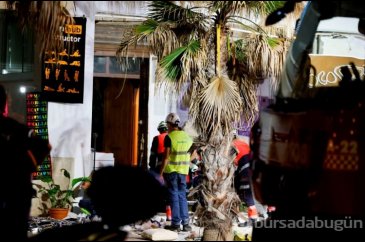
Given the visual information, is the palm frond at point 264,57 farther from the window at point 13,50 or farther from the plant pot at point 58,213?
the window at point 13,50

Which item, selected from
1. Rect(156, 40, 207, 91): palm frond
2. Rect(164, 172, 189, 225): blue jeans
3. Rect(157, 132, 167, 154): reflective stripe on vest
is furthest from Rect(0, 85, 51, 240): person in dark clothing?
Rect(157, 132, 167, 154): reflective stripe on vest

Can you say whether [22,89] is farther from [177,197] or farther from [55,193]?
[177,197]

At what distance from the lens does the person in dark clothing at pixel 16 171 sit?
181 inches

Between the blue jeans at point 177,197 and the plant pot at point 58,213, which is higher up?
the blue jeans at point 177,197

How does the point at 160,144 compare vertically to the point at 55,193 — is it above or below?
above

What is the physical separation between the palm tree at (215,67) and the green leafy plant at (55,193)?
2.84 metres

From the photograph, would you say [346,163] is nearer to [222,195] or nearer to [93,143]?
[222,195]

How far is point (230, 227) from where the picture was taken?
858cm

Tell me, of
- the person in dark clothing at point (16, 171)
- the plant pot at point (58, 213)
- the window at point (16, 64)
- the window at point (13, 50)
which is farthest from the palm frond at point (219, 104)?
the window at point (13, 50)

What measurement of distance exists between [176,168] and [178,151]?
0.99 ft

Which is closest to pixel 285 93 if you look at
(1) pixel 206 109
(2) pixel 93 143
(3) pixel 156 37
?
(1) pixel 206 109

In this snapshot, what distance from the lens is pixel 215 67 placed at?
8.87 meters

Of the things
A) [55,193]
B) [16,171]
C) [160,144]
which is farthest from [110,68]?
[16,171]

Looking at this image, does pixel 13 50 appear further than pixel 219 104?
Yes
